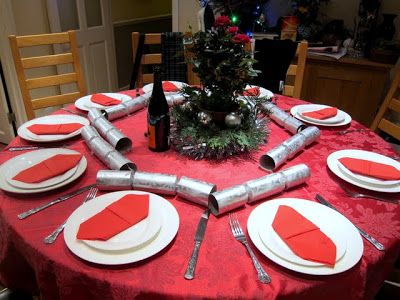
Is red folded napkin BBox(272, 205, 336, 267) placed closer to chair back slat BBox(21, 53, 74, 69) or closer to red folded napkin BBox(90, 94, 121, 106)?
red folded napkin BBox(90, 94, 121, 106)

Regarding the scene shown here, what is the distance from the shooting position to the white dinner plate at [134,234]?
74cm

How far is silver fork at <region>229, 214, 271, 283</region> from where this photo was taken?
0.70 meters

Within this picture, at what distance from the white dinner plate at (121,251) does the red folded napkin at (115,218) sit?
0.02 meters

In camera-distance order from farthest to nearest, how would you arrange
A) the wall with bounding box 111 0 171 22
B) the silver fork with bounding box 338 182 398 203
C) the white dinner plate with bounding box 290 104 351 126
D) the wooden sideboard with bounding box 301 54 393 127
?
the wall with bounding box 111 0 171 22 → the wooden sideboard with bounding box 301 54 393 127 → the white dinner plate with bounding box 290 104 351 126 → the silver fork with bounding box 338 182 398 203

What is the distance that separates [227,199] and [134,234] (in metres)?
0.25

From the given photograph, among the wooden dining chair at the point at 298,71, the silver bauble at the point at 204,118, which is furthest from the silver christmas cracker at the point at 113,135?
the wooden dining chair at the point at 298,71

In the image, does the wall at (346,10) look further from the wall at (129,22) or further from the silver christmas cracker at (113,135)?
the silver christmas cracker at (113,135)

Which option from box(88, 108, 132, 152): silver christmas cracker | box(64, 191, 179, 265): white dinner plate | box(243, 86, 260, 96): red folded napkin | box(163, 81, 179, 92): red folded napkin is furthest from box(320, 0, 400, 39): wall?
box(64, 191, 179, 265): white dinner plate

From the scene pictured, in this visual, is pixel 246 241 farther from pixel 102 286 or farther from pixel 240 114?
pixel 240 114

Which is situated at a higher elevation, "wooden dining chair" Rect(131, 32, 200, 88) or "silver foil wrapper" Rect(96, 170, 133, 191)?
Answer: "wooden dining chair" Rect(131, 32, 200, 88)

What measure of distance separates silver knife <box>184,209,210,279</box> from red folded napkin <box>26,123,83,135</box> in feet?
2.28

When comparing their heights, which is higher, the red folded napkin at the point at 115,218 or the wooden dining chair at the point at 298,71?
the wooden dining chair at the point at 298,71

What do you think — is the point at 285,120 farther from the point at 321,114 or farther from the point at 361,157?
the point at 361,157

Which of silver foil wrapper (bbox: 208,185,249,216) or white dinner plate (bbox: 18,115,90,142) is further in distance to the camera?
white dinner plate (bbox: 18,115,90,142)
